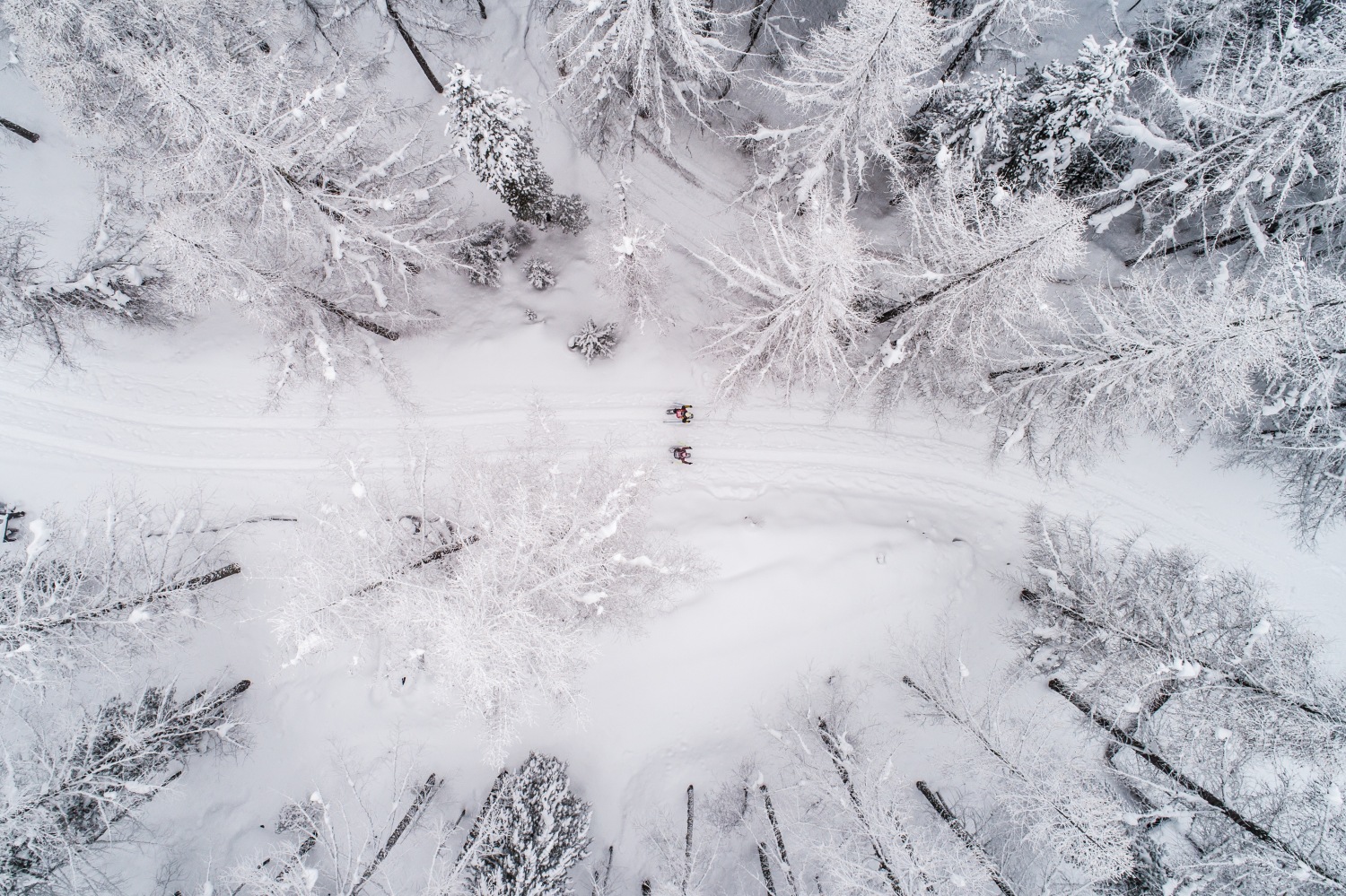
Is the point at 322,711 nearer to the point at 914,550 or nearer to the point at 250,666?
the point at 250,666

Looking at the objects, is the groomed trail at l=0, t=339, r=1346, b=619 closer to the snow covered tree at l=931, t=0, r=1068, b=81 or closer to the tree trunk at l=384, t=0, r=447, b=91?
the tree trunk at l=384, t=0, r=447, b=91

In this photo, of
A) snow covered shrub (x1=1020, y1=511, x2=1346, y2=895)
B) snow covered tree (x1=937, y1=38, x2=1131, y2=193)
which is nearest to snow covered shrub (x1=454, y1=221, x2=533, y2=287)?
snow covered tree (x1=937, y1=38, x2=1131, y2=193)

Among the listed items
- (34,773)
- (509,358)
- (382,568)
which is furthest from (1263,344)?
(34,773)

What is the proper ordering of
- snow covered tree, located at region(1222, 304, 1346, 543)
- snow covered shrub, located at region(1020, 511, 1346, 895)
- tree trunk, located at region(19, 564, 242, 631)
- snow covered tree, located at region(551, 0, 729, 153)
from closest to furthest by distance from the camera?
snow covered tree, located at region(1222, 304, 1346, 543) < snow covered shrub, located at region(1020, 511, 1346, 895) < tree trunk, located at region(19, 564, 242, 631) < snow covered tree, located at region(551, 0, 729, 153)

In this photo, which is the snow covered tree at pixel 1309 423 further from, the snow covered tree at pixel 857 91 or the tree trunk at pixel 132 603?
the tree trunk at pixel 132 603

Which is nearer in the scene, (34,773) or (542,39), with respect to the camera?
(34,773)

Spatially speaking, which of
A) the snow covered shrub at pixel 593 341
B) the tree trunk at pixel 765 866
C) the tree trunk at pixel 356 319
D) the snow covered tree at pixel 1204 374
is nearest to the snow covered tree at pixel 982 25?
the snow covered tree at pixel 1204 374

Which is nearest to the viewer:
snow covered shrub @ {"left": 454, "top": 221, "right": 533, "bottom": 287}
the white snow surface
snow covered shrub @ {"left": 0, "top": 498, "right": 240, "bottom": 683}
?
snow covered shrub @ {"left": 0, "top": 498, "right": 240, "bottom": 683}
